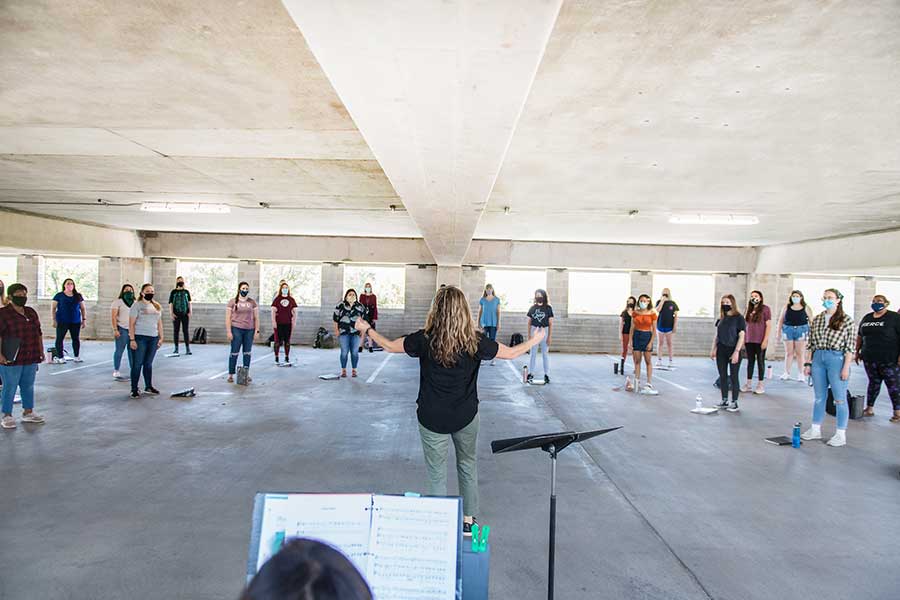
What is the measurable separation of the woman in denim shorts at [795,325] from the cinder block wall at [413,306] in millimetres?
5014

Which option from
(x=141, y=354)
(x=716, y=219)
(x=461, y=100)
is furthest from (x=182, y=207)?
(x=716, y=219)

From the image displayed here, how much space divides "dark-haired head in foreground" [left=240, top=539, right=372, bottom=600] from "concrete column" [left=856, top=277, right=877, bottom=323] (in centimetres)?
2088

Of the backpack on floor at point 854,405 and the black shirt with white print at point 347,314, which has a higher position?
the black shirt with white print at point 347,314

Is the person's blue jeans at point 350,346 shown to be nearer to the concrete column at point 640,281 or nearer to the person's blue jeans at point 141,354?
the person's blue jeans at point 141,354

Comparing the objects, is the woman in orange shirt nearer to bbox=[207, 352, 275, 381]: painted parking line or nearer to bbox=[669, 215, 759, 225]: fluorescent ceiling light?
bbox=[669, 215, 759, 225]: fluorescent ceiling light

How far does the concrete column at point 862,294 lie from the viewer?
56.0 ft

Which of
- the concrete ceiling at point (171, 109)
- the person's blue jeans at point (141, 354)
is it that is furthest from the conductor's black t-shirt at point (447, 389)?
the person's blue jeans at point (141, 354)

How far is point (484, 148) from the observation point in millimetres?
3922

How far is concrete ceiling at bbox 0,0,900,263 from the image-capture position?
8.73 ft

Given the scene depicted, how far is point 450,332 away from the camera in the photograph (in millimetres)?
3436

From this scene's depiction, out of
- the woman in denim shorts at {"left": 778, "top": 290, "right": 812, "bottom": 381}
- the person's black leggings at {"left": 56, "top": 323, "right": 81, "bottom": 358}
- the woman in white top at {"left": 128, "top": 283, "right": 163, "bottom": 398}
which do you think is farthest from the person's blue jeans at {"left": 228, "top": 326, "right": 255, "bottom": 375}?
the woman in denim shorts at {"left": 778, "top": 290, "right": 812, "bottom": 381}

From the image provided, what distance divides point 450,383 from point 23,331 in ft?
19.0

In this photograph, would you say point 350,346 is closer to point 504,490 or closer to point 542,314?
point 542,314

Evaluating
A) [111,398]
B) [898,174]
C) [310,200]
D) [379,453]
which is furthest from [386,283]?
[898,174]
